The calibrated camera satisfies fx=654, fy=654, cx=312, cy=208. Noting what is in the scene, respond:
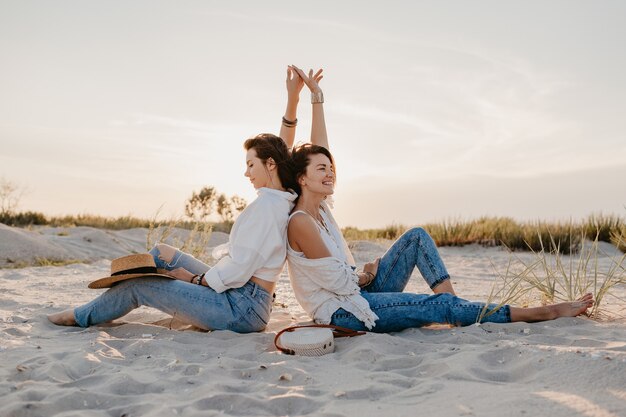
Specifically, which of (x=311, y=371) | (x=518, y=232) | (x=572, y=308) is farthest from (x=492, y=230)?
(x=311, y=371)

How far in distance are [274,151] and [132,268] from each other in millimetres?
1152

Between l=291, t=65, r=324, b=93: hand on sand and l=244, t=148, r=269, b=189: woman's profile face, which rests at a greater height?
l=291, t=65, r=324, b=93: hand on sand

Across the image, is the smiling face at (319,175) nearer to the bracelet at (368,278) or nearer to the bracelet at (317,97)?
the bracelet at (368,278)

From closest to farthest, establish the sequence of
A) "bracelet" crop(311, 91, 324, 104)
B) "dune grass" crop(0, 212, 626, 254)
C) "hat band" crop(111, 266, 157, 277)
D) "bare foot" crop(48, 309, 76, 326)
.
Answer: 1. "hat band" crop(111, 266, 157, 277)
2. "bare foot" crop(48, 309, 76, 326)
3. "bracelet" crop(311, 91, 324, 104)
4. "dune grass" crop(0, 212, 626, 254)

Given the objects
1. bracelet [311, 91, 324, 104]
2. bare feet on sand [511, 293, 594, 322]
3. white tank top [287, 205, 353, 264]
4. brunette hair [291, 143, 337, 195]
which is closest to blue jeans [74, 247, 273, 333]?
white tank top [287, 205, 353, 264]

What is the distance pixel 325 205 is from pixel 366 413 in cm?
198

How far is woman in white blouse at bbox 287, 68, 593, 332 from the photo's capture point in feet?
12.7

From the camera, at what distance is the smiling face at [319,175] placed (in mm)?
3994

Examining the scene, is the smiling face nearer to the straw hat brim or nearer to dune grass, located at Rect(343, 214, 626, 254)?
the straw hat brim

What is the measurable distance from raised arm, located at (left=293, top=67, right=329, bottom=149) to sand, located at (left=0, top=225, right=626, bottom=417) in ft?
4.41

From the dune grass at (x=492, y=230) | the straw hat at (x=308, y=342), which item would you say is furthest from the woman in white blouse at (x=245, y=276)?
the dune grass at (x=492, y=230)

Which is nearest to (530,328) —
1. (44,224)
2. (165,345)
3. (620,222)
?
(165,345)

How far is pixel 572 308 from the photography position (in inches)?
168

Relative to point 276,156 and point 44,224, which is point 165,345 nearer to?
point 276,156
